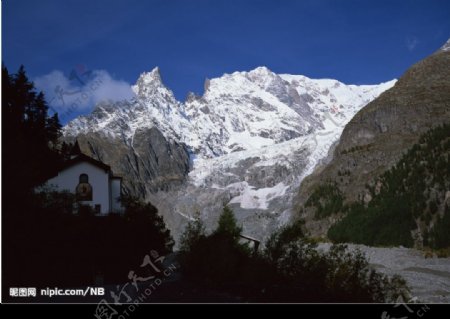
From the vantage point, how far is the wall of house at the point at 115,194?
30497 mm

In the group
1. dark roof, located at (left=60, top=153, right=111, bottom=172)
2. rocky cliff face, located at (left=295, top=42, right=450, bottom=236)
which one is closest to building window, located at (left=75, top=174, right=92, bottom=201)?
dark roof, located at (left=60, top=153, right=111, bottom=172)

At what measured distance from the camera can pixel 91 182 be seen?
96.1ft

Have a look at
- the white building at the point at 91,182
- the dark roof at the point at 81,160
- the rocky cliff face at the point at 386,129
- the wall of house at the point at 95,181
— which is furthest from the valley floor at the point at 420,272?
the rocky cliff face at the point at 386,129

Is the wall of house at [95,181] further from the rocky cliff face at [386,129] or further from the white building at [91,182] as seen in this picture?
the rocky cliff face at [386,129]

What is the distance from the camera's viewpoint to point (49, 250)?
14.7 m

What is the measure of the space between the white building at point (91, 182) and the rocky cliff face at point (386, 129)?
62701 mm

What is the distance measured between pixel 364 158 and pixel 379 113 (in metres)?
18.2

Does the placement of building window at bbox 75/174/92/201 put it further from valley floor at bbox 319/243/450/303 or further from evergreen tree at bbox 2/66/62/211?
valley floor at bbox 319/243/450/303

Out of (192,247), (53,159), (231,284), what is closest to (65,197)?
(53,159)

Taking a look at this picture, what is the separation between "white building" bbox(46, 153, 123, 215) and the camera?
26906 millimetres

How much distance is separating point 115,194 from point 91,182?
2713mm

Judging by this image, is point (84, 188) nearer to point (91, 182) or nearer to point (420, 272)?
point (91, 182)

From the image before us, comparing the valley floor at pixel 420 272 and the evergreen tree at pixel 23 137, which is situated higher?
the evergreen tree at pixel 23 137
